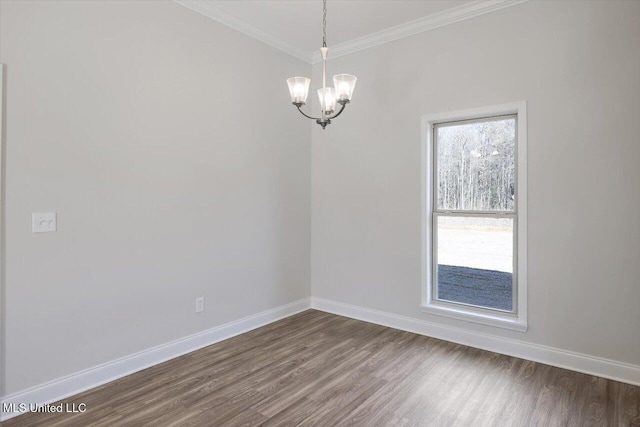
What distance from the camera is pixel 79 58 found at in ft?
8.31

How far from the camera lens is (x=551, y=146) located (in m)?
2.96

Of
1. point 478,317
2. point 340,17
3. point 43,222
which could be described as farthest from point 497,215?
point 43,222

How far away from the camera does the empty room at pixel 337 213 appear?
7.80 ft

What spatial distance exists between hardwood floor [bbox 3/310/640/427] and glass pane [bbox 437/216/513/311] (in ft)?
1.66

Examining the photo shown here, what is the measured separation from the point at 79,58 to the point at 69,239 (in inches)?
48.8

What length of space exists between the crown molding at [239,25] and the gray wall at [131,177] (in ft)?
0.24

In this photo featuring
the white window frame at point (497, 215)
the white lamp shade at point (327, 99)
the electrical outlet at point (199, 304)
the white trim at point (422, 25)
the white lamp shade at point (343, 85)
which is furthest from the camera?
the electrical outlet at point (199, 304)

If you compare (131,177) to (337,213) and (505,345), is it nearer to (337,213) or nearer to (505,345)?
(337,213)

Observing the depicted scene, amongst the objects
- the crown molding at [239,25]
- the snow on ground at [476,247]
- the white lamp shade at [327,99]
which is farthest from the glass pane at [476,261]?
the crown molding at [239,25]

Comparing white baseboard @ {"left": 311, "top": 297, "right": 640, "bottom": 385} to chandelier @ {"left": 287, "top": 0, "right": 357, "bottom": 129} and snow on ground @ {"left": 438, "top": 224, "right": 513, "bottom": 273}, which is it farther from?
chandelier @ {"left": 287, "top": 0, "right": 357, "bottom": 129}

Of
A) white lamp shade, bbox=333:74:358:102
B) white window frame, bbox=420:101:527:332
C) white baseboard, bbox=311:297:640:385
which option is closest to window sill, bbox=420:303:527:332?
white window frame, bbox=420:101:527:332

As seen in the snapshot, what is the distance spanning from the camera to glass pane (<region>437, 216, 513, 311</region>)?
3309 millimetres

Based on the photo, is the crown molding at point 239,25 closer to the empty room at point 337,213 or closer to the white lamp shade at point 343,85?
the empty room at point 337,213

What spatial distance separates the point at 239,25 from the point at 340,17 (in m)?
0.97
